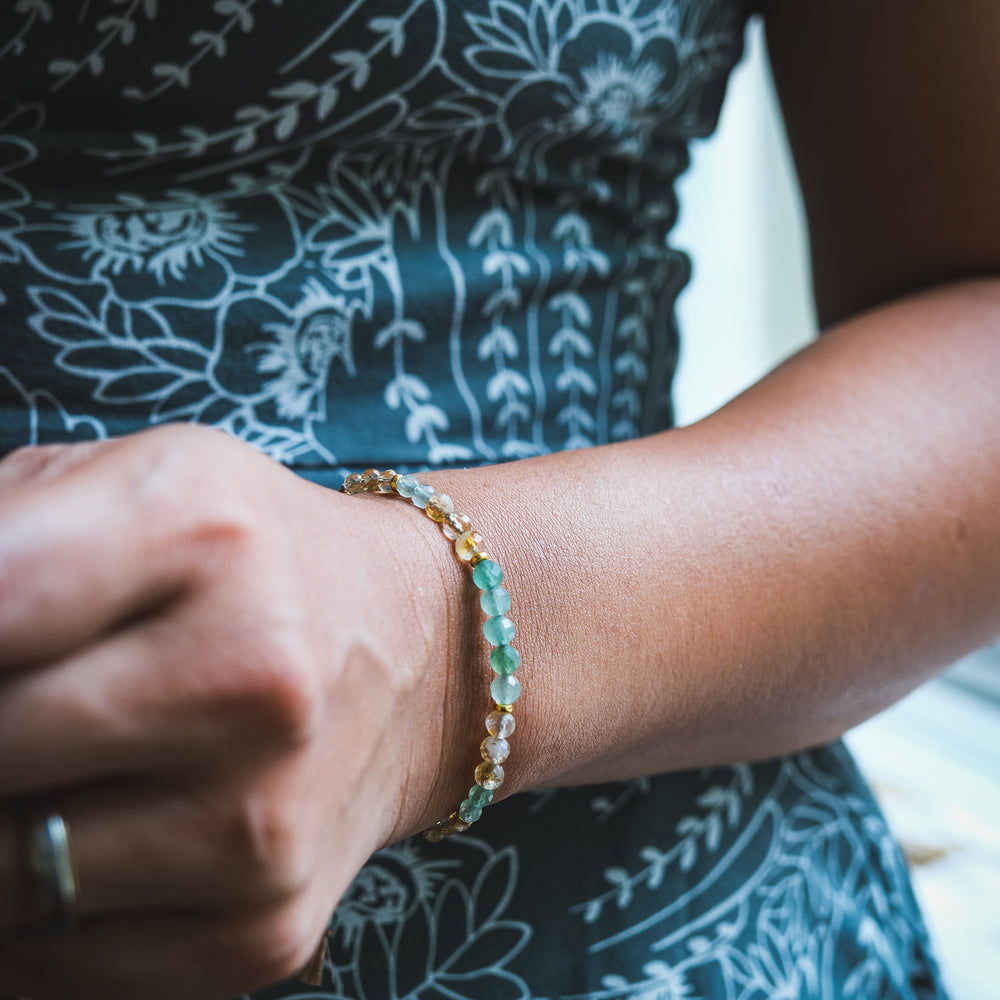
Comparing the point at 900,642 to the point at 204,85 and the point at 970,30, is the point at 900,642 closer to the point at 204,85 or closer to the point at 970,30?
the point at 970,30

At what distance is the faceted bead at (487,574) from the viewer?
0.36 meters

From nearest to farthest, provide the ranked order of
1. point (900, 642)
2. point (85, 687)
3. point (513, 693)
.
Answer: point (85, 687)
point (513, 693)
point (900, 642)

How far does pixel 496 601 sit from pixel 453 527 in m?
0.04

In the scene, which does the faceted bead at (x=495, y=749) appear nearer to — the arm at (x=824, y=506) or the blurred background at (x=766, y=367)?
the arm at (x=824, y=506)

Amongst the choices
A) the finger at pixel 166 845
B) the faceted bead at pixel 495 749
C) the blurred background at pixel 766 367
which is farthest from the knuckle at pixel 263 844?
the blurred background at pixel 766 367

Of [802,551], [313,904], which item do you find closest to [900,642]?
[802,551]

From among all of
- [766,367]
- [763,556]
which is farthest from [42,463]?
[766,367]

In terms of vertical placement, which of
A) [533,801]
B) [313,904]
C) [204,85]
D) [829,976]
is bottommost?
[829,976]

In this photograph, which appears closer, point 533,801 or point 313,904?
point 313,904

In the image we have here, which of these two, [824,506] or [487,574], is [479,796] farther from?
[824,506]

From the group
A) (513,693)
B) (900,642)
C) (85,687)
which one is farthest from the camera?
(900,642)

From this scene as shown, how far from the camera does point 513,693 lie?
35 cm

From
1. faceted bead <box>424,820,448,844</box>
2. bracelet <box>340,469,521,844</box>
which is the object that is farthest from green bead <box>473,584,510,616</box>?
faceted bead <box>424,820,448,844</box>

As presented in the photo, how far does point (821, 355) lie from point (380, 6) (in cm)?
31
